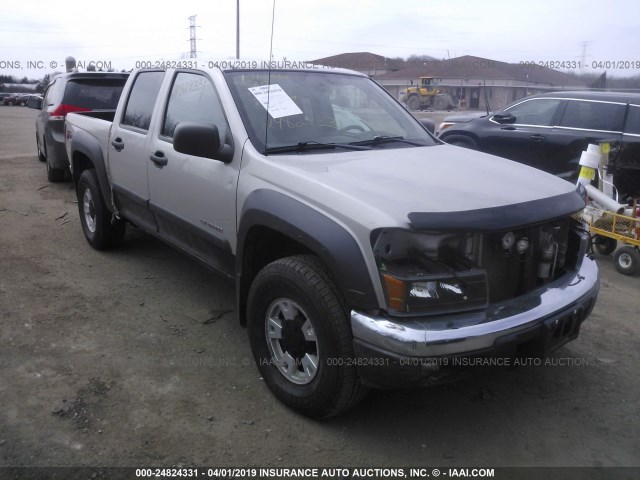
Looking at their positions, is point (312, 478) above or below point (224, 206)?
below

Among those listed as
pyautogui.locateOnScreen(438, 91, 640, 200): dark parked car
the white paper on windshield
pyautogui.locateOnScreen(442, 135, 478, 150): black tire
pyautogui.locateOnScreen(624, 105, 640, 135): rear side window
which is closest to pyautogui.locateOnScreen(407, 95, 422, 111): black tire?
pyautogui.locateOnScreen(442, 135, 478, 150): black tire

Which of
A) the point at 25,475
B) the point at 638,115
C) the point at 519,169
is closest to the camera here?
the point at 25,475

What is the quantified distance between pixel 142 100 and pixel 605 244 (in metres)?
4.94

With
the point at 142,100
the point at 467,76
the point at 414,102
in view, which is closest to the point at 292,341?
the point at 142,100

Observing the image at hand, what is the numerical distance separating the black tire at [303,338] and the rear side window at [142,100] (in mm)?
2109

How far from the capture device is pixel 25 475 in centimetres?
254

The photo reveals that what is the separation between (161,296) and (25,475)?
7.18ft

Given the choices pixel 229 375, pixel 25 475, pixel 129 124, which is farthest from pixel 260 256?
pixel 129 124

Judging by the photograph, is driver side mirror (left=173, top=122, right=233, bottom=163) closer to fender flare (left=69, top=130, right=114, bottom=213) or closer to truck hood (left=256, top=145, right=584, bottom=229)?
truck hood (left=256, top=145, right=584, bottom=229)

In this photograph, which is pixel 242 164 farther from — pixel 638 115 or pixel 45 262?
pixel 638 115

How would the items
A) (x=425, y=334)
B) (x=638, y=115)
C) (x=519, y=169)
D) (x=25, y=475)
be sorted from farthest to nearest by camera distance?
(x=638, y=115), (x=519, y=169), (x=25, y=475), (x=425, y=334)

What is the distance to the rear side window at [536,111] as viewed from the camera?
313 inches

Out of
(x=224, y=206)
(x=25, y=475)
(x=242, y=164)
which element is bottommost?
(x=25, y=475)

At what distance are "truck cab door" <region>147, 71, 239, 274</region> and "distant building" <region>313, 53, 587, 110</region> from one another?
2231cm
